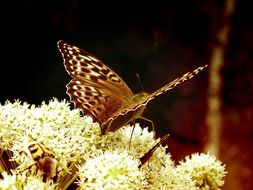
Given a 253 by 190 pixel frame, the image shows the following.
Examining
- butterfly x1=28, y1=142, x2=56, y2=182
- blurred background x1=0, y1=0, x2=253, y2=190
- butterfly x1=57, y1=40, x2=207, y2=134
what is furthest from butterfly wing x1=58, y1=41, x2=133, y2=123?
blurred background x1=0, y1=0, x2=253, y2=190

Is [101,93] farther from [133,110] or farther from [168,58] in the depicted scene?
[168,58]

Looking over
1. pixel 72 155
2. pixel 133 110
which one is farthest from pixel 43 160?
pixel 133 110

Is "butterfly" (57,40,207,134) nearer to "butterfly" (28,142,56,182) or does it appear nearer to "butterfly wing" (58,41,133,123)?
"butterfly wing" (58,41,133,123)

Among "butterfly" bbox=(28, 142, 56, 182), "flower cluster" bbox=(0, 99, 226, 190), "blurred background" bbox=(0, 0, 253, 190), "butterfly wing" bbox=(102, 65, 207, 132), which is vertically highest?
"blurred background" bbox=(0, 0, 253, 190)

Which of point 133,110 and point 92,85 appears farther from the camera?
point 92,85

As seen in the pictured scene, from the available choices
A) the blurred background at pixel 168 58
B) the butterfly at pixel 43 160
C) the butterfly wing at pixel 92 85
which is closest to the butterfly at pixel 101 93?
the butterfly wing at pixel 92 85

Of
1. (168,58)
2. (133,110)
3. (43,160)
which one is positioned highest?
(168,58)

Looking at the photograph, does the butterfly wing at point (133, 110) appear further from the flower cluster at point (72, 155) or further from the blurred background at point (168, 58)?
the blurred background at point (168, 58)
